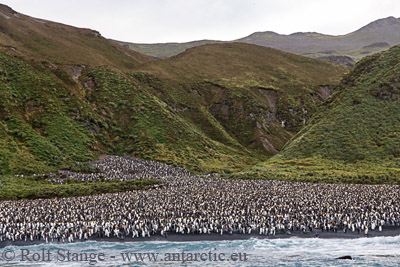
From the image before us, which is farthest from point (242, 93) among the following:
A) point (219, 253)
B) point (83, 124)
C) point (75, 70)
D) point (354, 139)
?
point (219, 253)

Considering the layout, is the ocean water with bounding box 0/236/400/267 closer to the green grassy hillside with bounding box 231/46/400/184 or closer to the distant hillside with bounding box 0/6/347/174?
the green grassy hillside with bounding box 231/46/400/184

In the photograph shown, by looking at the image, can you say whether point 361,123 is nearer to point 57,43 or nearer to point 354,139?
point 354,139

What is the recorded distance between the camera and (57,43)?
12031cm

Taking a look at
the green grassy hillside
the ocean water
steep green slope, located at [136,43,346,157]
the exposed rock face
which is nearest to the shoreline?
the ocean water

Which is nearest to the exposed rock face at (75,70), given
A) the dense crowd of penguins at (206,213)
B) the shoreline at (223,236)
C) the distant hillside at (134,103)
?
the distant hillside at (134,103)

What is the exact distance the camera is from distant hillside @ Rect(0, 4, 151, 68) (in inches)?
4230

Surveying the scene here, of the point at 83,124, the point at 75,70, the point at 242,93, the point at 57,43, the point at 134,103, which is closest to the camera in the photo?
the point at 83,124

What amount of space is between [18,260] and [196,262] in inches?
549

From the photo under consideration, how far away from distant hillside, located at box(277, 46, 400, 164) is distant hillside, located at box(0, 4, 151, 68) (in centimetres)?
7093

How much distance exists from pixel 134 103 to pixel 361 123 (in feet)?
186

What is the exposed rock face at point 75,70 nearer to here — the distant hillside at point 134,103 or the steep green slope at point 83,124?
the distant hillside at point 134,103

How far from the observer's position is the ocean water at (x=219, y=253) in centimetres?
2634

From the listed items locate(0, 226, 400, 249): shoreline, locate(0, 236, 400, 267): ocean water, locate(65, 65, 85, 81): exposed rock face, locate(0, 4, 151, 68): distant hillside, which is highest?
locate(0, 4, 151, 68): distant hillside

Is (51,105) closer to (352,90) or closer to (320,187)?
(320,187)
